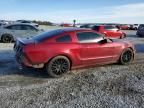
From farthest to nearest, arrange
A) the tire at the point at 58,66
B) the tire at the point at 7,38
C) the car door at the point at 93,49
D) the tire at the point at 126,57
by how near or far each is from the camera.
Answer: the tire at the point at 7,38 → the tire at the point at 126,57 → the car door at the point at 93,49 → the tire at the point at 58,66

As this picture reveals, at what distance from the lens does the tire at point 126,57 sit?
33.8ft

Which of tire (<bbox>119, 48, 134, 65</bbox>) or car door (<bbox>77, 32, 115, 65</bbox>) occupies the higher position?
car door (<bbox>77, 32, 115, 65</bbox>)

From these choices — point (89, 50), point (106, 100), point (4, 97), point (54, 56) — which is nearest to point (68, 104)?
point (106, 100)

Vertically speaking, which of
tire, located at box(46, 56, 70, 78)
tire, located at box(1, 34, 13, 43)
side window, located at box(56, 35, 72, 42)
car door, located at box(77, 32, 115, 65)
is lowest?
tire, located at box(1, 34, 13, 43)

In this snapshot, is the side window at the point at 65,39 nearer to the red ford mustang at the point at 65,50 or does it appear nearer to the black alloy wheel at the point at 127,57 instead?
the red ford mustang at the point at 65,50

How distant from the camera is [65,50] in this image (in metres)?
8.72

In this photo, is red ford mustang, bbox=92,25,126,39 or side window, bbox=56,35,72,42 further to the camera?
red ford mustang, bbox=92,25,126,39

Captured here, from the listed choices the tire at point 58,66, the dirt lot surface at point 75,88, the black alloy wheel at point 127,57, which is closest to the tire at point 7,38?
the dirt lot surface at point 75,88

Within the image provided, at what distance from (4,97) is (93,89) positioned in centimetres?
220

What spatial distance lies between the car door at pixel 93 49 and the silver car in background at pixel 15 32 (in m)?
9.57

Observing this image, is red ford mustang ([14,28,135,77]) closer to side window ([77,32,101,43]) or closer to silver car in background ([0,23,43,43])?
side window ([77,32,101,43])

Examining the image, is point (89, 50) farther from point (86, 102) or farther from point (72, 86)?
point (86, 102)

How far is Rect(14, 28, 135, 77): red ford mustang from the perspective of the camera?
27.5ft

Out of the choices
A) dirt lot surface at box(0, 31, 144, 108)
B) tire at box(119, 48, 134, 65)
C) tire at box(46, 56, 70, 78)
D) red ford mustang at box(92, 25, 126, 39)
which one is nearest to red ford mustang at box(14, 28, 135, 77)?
tire at box(46, 56, 70, 78)
